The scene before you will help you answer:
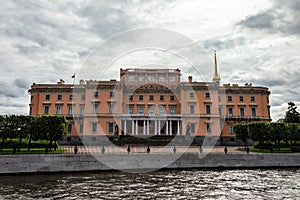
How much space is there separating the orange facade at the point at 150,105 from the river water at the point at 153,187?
101 ft

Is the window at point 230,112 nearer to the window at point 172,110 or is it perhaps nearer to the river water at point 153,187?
the window at point 172,110

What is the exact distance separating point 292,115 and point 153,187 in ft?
164

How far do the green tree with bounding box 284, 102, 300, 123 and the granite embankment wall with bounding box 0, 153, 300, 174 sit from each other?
3248 cm

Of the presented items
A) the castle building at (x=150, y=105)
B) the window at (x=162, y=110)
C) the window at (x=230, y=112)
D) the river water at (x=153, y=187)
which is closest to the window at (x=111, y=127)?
the castle building at (x=150, y=105)

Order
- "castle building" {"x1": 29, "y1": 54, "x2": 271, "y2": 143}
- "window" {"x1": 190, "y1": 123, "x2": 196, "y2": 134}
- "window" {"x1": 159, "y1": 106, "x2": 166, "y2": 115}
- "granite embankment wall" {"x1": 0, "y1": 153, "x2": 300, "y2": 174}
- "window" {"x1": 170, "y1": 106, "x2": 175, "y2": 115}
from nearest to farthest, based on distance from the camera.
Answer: "granite embankment wall" {"x1": 0, "y1": 153, "x2": 300, "y2": 174} → "window" {"x1": 190, "y1": 123, "x2": 196, "y2": 134} → "castle building" {"x1": 29, "y1": 54, "x2": 271, "y2": 143} → "window" {"x1": 159, "y1": 106, "x2": 166, "y2": 115} → "window" {"x1": 170, "y1": 106, "x2": 175, "y2": 115}

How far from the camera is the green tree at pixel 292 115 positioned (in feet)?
167

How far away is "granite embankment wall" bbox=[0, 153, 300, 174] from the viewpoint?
19.1 meters

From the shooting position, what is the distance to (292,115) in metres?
53.3

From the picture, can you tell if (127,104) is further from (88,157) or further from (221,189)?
(221,189)

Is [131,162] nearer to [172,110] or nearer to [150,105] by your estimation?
[150,105]

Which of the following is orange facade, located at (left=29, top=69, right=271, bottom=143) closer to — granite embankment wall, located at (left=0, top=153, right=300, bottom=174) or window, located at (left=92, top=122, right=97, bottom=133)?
window, located at (left=92, top=122, right=97, bottom=133)

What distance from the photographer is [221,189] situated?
1370 centimetres

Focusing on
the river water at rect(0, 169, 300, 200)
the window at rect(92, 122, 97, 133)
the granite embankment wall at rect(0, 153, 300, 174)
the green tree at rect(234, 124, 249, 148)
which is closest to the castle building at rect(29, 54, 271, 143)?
the window at rect(92, 122, 97, 133)

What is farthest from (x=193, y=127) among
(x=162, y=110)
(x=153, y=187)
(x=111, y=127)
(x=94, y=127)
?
(x=153, y=187)
